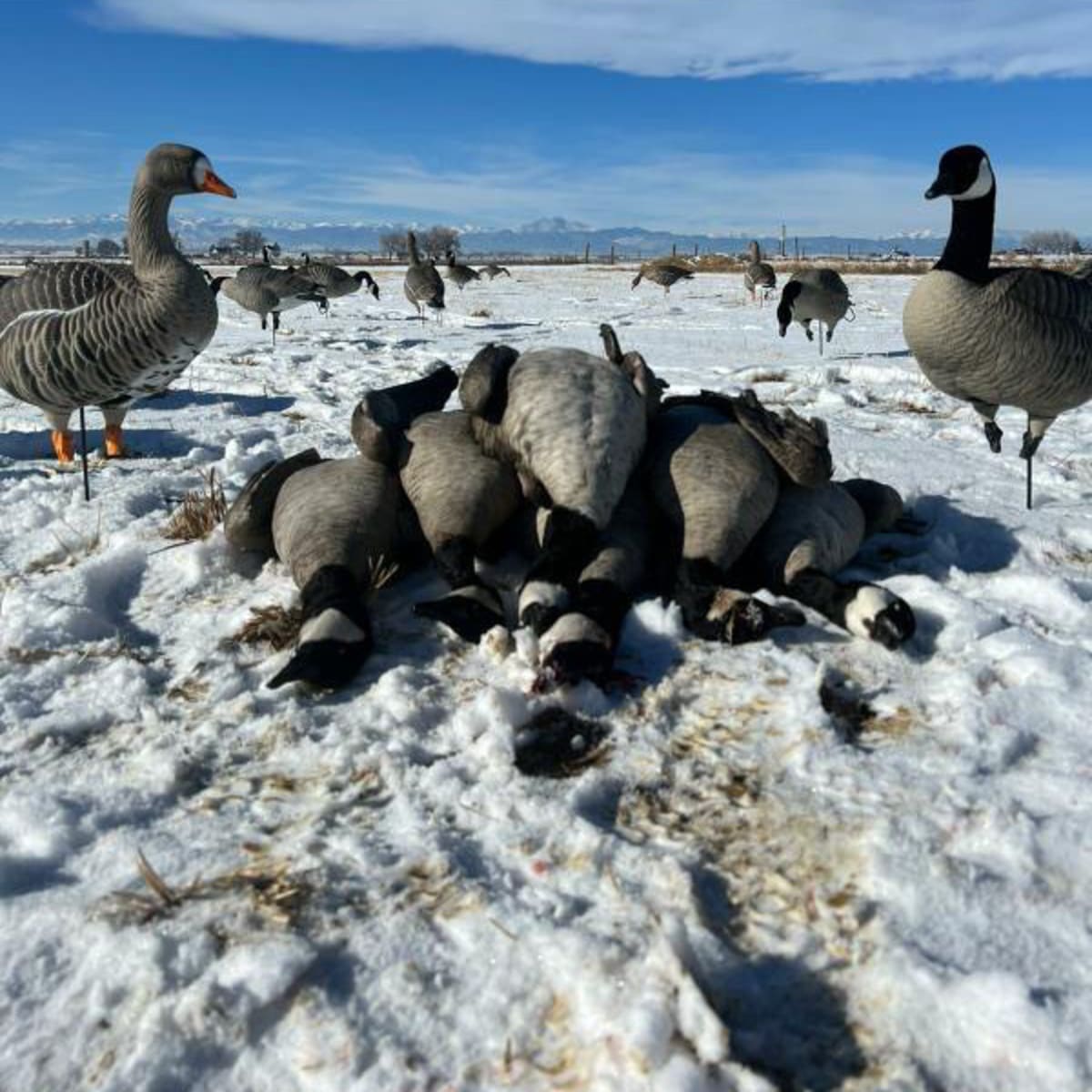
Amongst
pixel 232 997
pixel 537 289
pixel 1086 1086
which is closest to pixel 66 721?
pixel 232 997

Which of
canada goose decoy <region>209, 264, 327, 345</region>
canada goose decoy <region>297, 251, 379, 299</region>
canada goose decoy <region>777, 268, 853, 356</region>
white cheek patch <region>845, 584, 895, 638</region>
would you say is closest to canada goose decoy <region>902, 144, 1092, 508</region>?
white cheek patch <region>845, 584, 895, 638</region>

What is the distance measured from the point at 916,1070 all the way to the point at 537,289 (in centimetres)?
3106

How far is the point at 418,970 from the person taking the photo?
2217mm

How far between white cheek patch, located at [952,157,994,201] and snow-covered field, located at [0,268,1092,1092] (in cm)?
279

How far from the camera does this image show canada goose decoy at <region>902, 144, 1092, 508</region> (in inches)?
233

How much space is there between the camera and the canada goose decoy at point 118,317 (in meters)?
6.80

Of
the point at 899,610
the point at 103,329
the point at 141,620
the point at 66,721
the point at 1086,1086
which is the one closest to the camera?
the point at 1086,1086

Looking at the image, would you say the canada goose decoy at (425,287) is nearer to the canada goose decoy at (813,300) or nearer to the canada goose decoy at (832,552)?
the canada goose decoy at (813,300)

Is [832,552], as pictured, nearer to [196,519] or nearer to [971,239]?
[971,239]

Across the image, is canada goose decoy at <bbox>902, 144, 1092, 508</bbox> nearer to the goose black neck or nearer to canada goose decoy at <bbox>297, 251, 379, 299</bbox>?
the goose black neck

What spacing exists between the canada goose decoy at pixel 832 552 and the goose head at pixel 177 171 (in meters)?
5.27

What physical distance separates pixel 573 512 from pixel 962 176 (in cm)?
421

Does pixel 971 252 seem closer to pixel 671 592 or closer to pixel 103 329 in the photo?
pixel 671 592

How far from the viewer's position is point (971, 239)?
6348 millimetres
